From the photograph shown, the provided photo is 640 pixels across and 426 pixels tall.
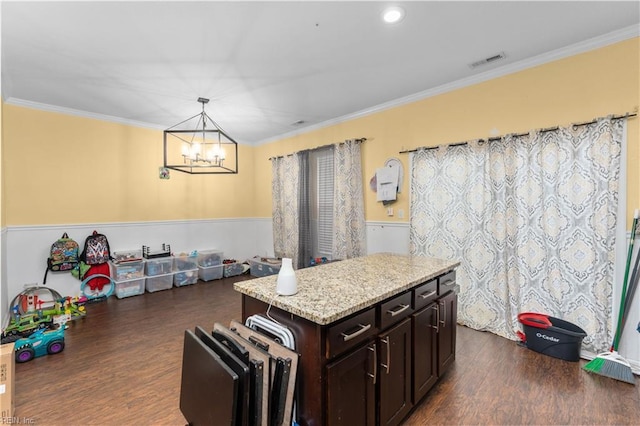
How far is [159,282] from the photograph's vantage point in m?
4.62

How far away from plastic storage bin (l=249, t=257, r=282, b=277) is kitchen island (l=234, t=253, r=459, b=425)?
10.0 ft

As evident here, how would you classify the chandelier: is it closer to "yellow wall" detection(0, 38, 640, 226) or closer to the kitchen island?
"yellow wall" detection(0, 38, 640, 226)

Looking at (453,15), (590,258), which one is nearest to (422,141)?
(453,15)

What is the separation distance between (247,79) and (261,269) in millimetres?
3348

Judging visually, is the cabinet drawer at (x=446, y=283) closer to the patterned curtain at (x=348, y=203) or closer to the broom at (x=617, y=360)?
the broom at (x=617, y=360)

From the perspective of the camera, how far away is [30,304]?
11.7 ft

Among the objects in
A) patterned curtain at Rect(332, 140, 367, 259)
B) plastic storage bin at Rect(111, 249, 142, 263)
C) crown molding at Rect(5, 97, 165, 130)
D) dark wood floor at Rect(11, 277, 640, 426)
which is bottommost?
dark wood floor at Rect(11, 277, 640, 426)

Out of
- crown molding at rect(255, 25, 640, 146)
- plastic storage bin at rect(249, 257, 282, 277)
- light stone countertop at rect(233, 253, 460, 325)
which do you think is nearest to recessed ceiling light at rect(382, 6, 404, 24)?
crown molding at rect(255, 25, 640, 146)

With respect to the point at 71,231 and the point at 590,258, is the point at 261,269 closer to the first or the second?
the point at 71,231

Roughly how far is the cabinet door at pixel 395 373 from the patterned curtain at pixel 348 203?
240 centimetres

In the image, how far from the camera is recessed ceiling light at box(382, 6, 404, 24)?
6.71 ft

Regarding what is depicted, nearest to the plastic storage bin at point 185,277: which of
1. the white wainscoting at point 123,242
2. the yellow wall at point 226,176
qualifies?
the white wainscoting at point 123,242

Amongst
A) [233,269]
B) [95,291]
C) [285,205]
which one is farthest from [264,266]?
[95,291]

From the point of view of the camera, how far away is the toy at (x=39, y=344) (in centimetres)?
246
